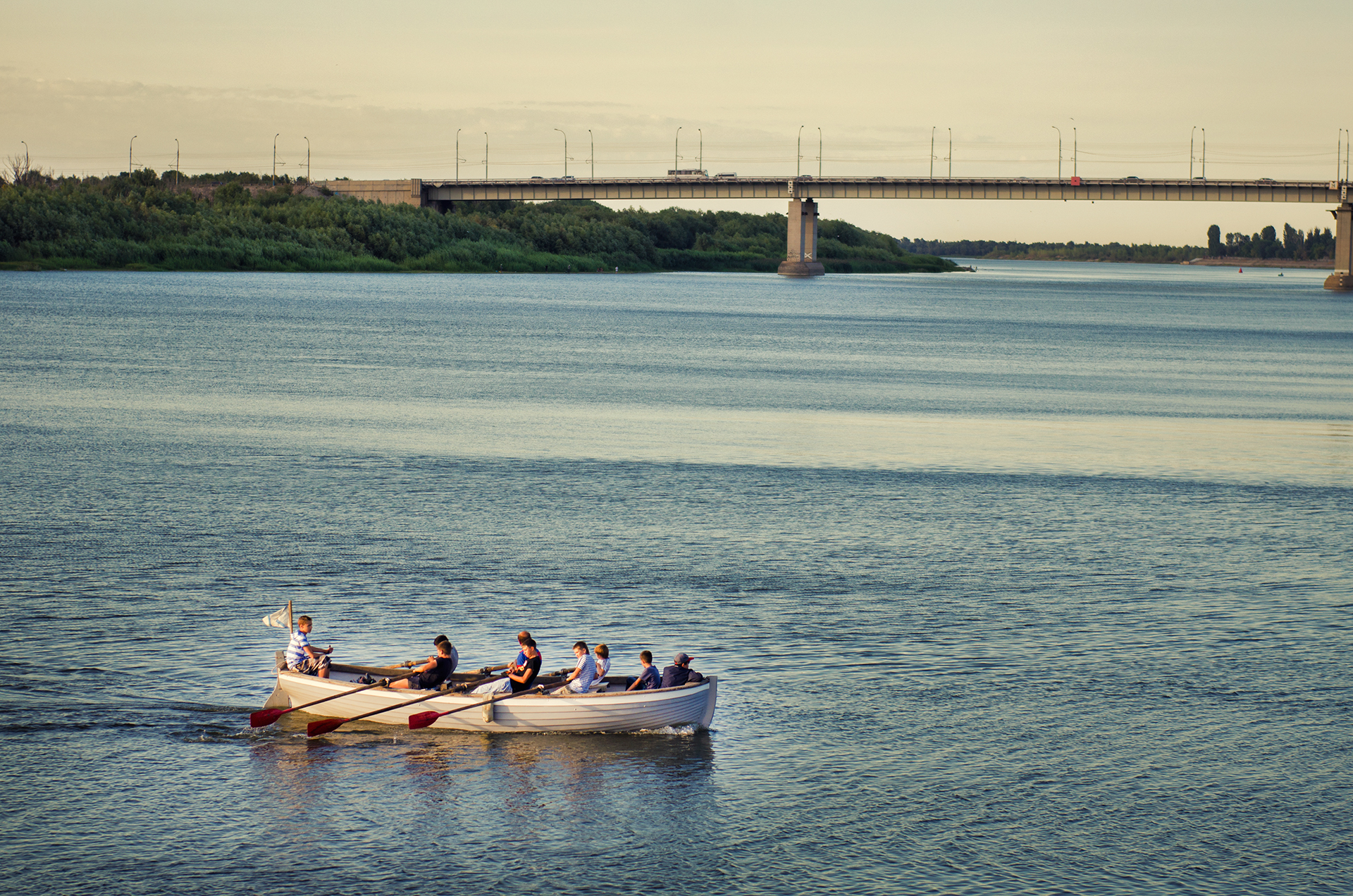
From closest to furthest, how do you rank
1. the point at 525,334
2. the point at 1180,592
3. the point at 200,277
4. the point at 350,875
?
the point at 350,875, the point at 1180,592, the point at 525,334, the point at 200,277

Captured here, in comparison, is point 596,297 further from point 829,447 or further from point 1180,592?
point 1180,592

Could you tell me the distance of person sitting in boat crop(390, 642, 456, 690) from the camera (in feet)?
75.6

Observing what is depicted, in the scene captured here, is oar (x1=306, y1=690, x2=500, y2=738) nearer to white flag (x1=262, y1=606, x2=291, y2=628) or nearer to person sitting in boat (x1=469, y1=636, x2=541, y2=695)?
person sitting in boat (x1=469, y1=636, x2=541, y2=695)

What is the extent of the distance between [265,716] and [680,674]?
6.71 metres

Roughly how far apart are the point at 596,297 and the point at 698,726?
529ft

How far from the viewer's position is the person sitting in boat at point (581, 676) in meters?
23.0

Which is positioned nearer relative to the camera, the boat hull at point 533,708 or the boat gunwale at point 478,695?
the boat gunwale at point 478,695

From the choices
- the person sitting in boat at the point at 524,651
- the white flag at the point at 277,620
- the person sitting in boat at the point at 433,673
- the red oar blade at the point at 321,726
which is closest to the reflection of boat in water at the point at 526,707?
the person sitting in boat at the point at 433,673

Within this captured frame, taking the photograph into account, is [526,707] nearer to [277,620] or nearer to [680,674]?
[680,674]

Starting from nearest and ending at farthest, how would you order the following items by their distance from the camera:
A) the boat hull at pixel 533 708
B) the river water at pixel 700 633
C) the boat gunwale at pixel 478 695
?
the river water at pixel 700 633 < the boat gunwale at pixel 478 695 < the boat hull at pixel 533 708

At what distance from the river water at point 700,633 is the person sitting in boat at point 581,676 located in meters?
0.80

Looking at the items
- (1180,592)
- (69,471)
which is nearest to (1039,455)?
(1180,592)

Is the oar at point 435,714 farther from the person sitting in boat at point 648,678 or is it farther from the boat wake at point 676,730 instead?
the boat wake at point 676,730

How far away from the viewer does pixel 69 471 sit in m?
43.4
